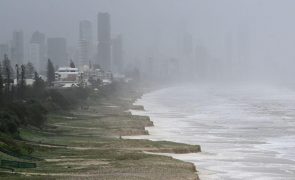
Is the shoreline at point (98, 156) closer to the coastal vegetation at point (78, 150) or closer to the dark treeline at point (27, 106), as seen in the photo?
the coastal vegetation at point (78, 150)

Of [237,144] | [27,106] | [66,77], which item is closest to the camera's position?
[237,144]

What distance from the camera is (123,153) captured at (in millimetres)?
43719

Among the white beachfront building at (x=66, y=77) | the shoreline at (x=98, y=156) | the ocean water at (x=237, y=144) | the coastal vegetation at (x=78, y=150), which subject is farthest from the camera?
the white beachfront building at (x=66, y=77)

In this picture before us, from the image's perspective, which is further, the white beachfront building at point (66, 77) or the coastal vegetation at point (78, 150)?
the white beachfront building at point (66, 77)

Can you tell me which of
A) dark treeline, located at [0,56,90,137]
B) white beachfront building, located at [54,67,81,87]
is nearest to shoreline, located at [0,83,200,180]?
dark treeline, located at [0,56,90,137]

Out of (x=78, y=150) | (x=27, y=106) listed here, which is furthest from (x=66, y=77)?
(x=78, y=150)

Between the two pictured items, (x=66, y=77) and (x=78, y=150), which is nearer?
(x=78, y=150)

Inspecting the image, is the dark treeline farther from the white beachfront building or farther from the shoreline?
the white beachfront building

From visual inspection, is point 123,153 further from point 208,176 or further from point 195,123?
point 195,123

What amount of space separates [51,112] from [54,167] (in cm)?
5054

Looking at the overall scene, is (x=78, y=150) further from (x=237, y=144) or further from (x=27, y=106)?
(x=27, y=106)

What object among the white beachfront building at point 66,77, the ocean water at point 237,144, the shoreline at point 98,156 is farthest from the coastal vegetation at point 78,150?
the white beachfront building at point 66,77

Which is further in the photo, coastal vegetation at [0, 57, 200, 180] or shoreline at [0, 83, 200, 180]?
coastal vegetation at [0, 57, 200, 180]

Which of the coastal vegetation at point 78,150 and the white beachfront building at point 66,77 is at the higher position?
the white beachfront building at point 66,77
